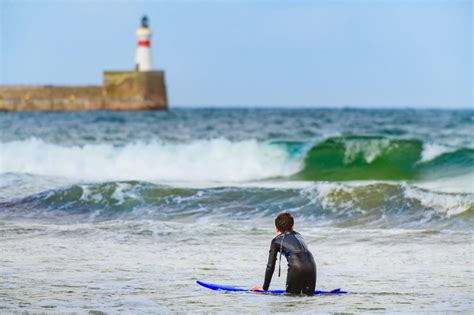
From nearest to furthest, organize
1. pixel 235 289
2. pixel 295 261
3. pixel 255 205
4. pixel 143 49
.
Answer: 1. pixel 295 261
2. pixel 235 289
3. pixel 255 205
4. pixel 143 49

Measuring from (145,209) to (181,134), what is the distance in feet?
85.8

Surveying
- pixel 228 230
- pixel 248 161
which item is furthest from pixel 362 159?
pixel 228 230

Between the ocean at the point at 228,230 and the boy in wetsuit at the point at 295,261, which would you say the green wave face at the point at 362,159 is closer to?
the ocean at the point at 228,230

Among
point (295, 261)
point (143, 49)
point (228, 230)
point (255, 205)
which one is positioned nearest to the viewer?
point (295, 261)

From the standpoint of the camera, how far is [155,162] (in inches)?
1000

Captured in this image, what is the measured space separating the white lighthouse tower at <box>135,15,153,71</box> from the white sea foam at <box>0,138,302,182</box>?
1837 inches

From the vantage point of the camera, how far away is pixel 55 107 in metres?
78.8

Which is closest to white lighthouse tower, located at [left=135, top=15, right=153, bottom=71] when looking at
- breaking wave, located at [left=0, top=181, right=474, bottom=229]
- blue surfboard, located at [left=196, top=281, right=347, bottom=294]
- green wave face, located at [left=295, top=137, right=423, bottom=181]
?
green wave face, located at [left=295, top=137, right=423, bottom=181]

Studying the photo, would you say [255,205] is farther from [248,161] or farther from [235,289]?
[248,161]

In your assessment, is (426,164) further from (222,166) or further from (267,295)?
(267,295)

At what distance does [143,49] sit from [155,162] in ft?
171

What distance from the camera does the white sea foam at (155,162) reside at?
23.0m

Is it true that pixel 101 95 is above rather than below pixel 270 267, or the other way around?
above

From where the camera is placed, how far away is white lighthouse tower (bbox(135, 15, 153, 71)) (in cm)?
7500
